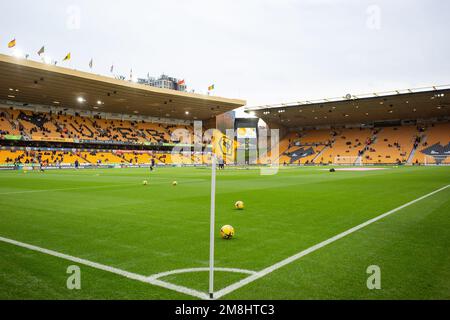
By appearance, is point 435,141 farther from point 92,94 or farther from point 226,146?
point 92,94

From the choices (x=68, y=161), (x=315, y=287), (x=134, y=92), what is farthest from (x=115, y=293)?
(x=68, y=161)

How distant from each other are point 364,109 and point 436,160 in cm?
1618

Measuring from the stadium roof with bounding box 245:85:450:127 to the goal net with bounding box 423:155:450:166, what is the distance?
909cm

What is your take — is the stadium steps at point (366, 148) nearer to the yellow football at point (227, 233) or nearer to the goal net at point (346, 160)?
the goal net at point (346, 160)

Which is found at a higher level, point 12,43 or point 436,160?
point 12,43

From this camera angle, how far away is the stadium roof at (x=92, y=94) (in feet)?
138

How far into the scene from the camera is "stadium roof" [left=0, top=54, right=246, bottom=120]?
138 feet

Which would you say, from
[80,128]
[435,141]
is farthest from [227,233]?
[435,141]

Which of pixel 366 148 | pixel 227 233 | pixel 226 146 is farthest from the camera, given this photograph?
pixel 226 146

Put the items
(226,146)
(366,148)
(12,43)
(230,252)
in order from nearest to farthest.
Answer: (230,252) → (12,43) → (366,148) → (226,146)

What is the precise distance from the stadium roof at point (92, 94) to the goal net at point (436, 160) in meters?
37.0

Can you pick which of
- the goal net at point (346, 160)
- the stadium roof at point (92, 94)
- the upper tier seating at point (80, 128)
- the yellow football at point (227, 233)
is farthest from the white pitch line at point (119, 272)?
the goal net at point (346, 160)

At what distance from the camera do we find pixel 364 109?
6581 cm

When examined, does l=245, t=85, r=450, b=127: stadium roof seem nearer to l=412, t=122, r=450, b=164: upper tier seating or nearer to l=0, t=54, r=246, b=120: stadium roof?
l=412, t=122, r=450, b=164: upper tier seating
